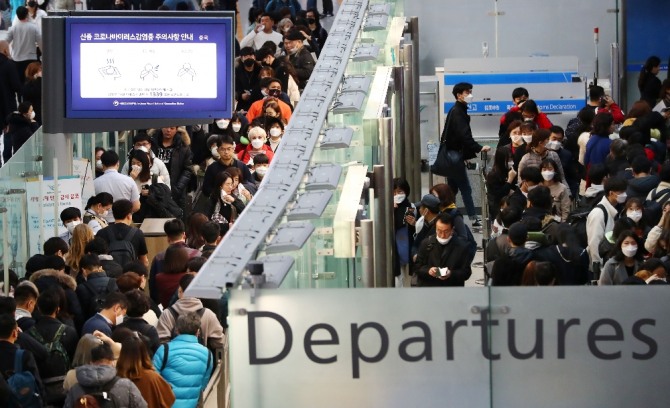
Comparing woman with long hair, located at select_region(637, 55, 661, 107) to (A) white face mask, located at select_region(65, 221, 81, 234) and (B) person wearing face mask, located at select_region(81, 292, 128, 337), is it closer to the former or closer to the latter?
(A) white face mask, located at select_region(65, 221, 81, 234)

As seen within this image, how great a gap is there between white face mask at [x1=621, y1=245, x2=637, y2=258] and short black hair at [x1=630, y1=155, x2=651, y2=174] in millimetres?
1989

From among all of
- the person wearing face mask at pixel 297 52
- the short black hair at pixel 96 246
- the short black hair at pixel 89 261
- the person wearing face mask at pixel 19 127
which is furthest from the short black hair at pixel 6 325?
the person wearing face mask at pixel 297 52

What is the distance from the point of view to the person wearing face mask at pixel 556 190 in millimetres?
13977

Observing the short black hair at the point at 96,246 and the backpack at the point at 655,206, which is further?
the short black hair at the point at 96,246

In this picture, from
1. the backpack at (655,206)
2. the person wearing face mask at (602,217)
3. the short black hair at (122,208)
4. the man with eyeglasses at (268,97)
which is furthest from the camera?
the man with eyeglasses at (268,97)

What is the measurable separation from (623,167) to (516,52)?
401 inches

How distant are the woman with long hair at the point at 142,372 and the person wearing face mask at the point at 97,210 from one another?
4.78m

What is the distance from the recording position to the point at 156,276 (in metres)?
11.6

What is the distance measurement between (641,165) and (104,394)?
5.84m

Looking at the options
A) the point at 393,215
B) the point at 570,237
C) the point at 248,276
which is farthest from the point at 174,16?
the point at 248,276

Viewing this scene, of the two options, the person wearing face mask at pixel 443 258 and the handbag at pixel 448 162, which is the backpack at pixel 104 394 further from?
the handbag at pixel 448 162

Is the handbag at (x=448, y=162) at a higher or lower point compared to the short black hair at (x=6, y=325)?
higher

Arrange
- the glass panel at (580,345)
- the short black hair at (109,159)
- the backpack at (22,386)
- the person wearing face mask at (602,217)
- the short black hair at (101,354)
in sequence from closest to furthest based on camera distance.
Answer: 1. the glass panel at (580,345)
2. the short black hair at (101,354)
3. the backpack at (22,386)
4. the person wearing face mask at (602,217)
5. the short black hair at (109,159)

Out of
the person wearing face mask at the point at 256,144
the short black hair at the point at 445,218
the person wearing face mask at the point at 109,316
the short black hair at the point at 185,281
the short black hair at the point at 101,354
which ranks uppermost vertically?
the person wearing face mask at the point at 256,144
